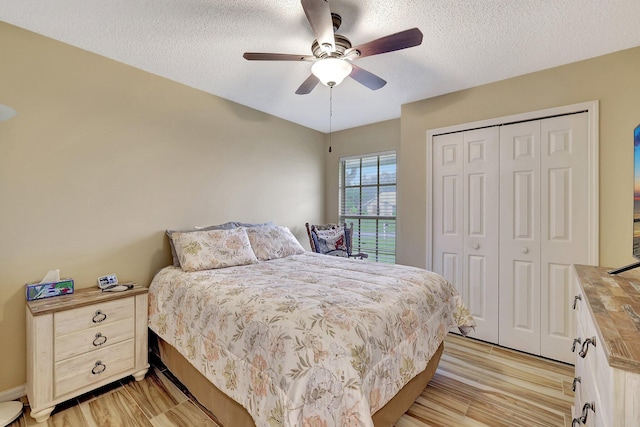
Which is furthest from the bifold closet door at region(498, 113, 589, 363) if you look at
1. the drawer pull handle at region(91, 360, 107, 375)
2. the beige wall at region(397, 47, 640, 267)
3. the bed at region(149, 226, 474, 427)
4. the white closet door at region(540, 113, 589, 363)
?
the drawer pull handle at region(91, 360, 107, 375)

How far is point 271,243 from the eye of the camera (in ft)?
9.63

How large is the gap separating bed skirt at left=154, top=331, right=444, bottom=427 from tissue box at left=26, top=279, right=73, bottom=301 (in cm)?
75

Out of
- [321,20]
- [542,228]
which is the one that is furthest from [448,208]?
[321,20]

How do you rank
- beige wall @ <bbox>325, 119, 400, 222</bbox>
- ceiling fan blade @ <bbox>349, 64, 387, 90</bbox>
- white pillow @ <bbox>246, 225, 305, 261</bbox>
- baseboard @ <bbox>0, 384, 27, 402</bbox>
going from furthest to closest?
beige wall @ <bbox>325, 119, 400, 222</bbox>
white pillow @ <bbox>246, 225, 305, 261</bbox>
ceiling fan blade @ <bbox>349, 64, 387, 90</bbox>
baseboard @ <bbox>0, 384, 27, 402</bbox>

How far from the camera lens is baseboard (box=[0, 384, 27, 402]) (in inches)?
73.0

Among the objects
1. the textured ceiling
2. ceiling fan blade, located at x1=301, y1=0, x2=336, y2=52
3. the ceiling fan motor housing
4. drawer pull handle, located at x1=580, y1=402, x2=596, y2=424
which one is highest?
the textured ceiling

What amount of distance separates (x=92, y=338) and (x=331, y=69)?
93.9 inches

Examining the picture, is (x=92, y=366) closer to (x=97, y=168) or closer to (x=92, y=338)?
(x=92, y=338)

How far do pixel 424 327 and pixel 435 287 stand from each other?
364 mm

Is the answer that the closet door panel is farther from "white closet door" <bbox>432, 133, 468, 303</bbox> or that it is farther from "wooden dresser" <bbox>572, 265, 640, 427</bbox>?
"wooden dresser" <bbox>572, 265, 640, 427</bbox>

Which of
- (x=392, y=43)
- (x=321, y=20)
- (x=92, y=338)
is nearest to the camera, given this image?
(x=321, y=20)

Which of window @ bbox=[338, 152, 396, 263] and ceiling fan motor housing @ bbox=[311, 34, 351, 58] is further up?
ceiling fan motor housing @ bbox=[311, 34, 351, 58]

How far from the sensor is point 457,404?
1.89 m

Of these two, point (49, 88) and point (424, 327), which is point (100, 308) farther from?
point (424, 327)
